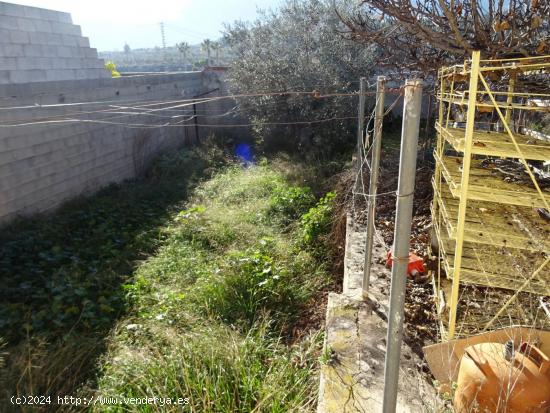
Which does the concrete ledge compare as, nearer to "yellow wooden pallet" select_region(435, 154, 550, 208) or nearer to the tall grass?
the tall grass

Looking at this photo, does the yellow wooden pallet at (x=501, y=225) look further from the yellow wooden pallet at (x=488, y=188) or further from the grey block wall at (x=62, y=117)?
the grey block wall at (x=62, y=117)

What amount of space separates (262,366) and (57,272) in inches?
123

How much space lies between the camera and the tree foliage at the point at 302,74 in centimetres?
944

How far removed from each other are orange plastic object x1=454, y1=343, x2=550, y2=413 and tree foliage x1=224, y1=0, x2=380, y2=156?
294 inches

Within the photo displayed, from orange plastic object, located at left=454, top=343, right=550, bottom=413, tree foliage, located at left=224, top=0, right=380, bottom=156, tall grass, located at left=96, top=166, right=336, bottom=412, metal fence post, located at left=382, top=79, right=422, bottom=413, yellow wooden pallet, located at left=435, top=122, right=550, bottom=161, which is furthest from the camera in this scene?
tree foliage, located at left=224, top=0, right=380, bottom=156

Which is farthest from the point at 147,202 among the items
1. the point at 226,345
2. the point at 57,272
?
the point at 226,345

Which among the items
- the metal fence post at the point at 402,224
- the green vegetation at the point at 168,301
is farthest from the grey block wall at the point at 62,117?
the metal fence post at the point at 402,224

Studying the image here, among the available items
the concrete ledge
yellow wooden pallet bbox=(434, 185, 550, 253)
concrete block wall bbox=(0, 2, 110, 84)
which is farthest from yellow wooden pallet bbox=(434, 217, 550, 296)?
concrete block wall bbox=(0, 2, 110, 84)

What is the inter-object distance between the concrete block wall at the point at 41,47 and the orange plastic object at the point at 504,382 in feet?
26.2

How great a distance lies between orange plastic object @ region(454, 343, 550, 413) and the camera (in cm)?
194

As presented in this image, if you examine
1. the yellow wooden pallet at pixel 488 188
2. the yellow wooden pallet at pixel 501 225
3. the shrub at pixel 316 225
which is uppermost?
the yellow wooden pallet at pixel 488 188

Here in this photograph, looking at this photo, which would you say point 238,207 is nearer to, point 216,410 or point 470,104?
point 216,410

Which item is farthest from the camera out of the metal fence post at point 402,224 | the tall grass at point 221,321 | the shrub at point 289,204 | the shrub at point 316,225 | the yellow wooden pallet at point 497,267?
the shrub at point 289,204

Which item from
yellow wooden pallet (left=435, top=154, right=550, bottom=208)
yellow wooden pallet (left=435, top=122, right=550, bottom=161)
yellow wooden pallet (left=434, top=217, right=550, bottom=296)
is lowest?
yellow wooden pallet (left=434, top=217, right=550, bottom=296)
